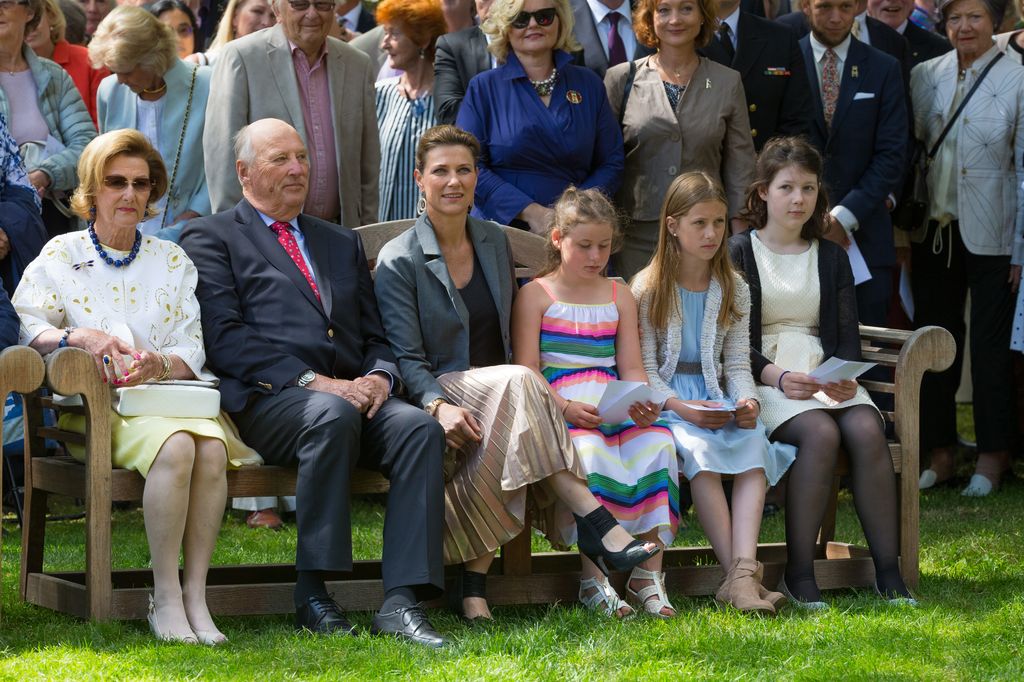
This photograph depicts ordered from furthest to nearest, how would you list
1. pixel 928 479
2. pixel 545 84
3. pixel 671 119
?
pixel 928 479 < pixel 671 119 < pixel 545 84

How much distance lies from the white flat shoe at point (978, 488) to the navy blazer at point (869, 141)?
133 cm

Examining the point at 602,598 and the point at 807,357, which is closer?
the point at 602,598

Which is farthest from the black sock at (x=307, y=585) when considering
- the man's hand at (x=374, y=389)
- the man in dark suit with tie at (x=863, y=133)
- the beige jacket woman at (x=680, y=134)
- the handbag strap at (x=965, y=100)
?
the handbag strap at (x=965, y=100)

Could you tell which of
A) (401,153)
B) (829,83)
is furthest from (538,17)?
(829,83)

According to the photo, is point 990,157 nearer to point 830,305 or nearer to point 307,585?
point 830,305

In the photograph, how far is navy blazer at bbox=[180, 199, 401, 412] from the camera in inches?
196

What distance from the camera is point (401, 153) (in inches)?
290

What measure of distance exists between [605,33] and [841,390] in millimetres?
2640

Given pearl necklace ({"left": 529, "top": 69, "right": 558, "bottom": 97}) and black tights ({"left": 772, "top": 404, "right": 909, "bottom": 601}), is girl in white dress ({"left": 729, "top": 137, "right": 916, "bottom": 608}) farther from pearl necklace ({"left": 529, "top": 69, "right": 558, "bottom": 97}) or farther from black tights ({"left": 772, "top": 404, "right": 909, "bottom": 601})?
pearl necklace ({"left": 529, "top": 69, "right": 558, "bottom": 97})

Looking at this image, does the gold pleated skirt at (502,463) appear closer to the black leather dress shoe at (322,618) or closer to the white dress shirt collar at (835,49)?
the black leather dress shoe at (322,618)

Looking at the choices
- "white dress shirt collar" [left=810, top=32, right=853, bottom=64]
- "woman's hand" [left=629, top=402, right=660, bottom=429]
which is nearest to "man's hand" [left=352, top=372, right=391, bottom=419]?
"woman's hand" [left=629, top=402, right=660, bottom=429]

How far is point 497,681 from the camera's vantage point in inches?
158

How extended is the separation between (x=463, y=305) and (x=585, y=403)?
1.85ft

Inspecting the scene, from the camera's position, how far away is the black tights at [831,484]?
5.26m
